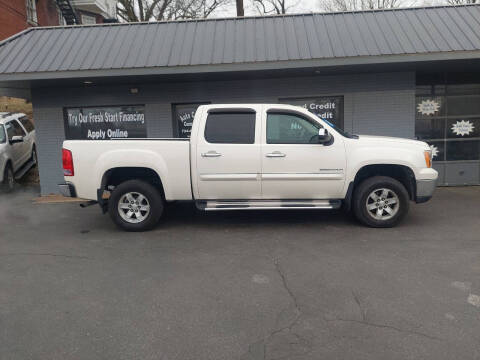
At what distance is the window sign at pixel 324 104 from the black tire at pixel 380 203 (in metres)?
3.83

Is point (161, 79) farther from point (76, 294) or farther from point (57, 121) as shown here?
point (76, 294)

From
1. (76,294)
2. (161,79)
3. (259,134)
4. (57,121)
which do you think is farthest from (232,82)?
(76,294)

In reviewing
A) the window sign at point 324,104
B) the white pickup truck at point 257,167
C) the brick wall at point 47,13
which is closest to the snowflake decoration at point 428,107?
the window sign at point 324,104

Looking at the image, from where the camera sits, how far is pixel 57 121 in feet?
33.4

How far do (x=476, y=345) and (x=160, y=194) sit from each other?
4837 millimetres

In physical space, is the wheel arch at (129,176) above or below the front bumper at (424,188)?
above

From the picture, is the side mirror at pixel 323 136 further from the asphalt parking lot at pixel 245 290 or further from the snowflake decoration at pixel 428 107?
the snowflake decoration at pixel 428 107

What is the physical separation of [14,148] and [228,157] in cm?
756

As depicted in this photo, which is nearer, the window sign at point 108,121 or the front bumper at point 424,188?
the front bumper at point 424,188

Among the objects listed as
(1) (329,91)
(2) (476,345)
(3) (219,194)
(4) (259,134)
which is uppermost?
(1) (329,91)

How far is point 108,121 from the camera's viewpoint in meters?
10.2

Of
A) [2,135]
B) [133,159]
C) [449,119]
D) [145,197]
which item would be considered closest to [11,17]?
[2,135]

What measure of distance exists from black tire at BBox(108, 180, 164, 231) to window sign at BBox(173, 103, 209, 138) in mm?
3804

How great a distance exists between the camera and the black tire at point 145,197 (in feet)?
21.2
